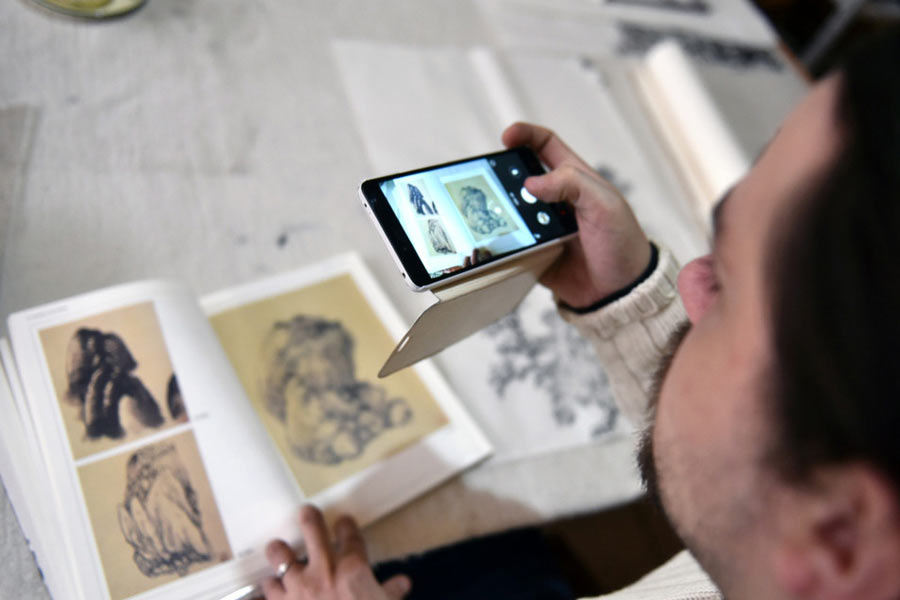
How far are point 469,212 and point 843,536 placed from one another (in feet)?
0.96

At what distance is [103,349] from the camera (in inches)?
16.9

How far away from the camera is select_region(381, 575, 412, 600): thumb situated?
43 cm

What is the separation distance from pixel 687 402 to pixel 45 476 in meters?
0.43

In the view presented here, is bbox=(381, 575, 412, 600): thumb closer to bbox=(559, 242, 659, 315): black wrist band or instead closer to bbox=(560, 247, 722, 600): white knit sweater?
bbox=(560, 247, 722, 600): white knit sweater

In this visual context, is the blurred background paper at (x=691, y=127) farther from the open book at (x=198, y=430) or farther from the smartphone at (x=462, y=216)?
the open book at (x=198, y=430)

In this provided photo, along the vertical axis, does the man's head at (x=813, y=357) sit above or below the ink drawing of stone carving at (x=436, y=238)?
below

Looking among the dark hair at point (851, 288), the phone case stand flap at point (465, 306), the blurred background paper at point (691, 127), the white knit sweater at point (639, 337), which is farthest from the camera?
the blurred background paper at point (691, 127)

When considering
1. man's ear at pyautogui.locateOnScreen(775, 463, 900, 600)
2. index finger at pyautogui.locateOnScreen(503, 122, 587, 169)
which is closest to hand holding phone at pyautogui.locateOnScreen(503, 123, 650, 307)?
index finger at pyautogui.locateOnScreen(503, 122, 587, 169)

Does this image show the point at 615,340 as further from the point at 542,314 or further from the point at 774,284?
the point at 774,284

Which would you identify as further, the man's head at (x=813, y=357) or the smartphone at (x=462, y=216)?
the smartphone at (x=462, y=216)

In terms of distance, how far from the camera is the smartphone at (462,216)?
369mm

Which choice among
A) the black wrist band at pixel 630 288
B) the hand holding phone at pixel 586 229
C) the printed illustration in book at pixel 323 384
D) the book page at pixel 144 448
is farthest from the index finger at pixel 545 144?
the book page at pixel 144 448

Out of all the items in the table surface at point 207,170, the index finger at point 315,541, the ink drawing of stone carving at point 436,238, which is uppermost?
the table surface at point 207,170

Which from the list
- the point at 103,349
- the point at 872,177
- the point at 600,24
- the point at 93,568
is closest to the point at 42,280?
the point at 103,349
